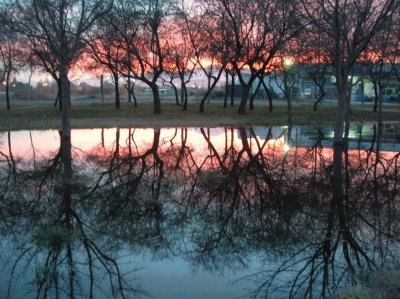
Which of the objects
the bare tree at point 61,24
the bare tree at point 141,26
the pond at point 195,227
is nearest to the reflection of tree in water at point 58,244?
the pond at point 195,227

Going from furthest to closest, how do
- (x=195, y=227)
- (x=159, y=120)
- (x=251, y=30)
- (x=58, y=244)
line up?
1. (x=251, y=30)
2. (x=159, y=120)
3. (x=195, y=227)
4. (x=58, y=244)

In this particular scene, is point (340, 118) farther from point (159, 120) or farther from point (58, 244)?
point (159, 120)

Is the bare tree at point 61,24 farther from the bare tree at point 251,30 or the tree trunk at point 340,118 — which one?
the bare tree at point 251,30

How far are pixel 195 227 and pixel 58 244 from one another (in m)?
2.36

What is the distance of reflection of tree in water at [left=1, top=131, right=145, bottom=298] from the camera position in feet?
20.3

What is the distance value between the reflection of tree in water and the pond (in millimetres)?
25

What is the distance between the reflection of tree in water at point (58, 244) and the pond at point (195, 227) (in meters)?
0.02

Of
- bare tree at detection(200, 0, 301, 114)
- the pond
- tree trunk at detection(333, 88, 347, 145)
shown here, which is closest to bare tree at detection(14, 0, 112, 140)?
the pond

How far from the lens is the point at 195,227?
28.3 feet

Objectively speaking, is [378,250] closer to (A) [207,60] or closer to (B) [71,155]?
(B) [71,155]

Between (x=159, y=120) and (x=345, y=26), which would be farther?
(x=159, y=120)

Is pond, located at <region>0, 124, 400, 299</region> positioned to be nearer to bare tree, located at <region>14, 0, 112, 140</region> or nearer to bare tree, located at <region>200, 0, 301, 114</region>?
bare tree, located at <region>14, 0, 112, 140</region>

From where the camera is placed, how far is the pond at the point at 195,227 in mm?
6328

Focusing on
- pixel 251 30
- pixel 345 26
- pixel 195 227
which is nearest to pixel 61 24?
pixel 345 26
